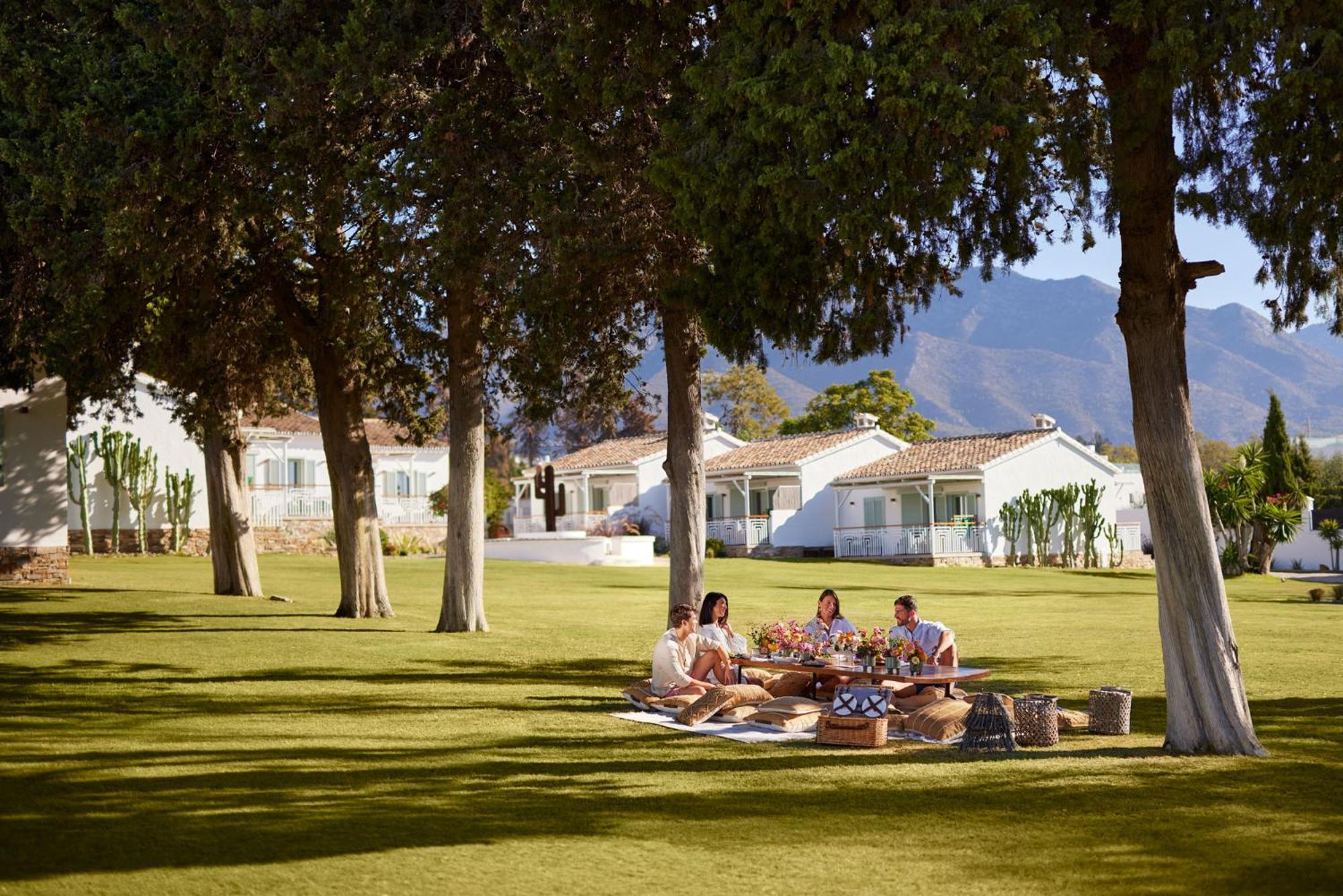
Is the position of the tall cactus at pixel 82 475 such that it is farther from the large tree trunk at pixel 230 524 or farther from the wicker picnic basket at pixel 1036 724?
the wicker picnic basket at pixel 1036 724

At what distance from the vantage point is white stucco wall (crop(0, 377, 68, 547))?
24594 millimetres

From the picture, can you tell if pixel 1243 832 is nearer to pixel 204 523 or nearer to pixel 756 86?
pixel 756 86

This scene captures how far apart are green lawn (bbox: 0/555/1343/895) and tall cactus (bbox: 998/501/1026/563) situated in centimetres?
2928

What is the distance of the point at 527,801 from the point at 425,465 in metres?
46.7

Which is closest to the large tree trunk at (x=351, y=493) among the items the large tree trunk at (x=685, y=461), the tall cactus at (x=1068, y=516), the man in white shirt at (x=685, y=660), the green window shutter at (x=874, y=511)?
the large tree trunk at (x=685, y=461)

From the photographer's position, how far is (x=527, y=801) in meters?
8.97

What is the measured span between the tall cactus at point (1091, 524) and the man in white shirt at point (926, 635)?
37.5 m

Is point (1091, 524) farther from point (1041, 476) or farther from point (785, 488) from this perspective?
point (785, 488)

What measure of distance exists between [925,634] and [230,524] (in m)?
17.3

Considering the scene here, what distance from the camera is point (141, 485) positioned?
1543 inches

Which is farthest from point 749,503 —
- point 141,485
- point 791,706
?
point 791,706

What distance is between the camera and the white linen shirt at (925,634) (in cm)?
1293

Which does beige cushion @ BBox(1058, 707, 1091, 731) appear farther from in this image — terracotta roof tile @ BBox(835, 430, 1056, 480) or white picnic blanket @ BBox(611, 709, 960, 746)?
terracotta roof tile @ BBox(835, 430, 1056, 480)

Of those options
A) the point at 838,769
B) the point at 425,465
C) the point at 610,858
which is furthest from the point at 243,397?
the point at 425,465
